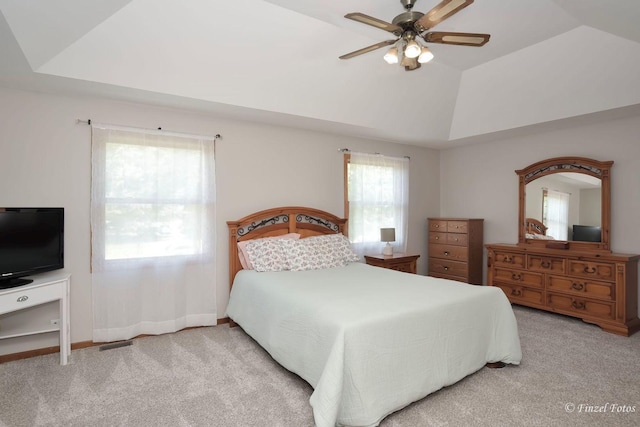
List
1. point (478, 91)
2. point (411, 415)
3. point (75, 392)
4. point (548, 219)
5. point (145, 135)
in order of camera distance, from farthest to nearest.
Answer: point (548, 219) < point (478, 91) < point (145, 135) < point (75, 392) < point (411, 415)

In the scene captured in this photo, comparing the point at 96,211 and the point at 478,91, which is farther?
the point at 478,91

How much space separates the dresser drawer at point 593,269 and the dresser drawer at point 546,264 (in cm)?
10

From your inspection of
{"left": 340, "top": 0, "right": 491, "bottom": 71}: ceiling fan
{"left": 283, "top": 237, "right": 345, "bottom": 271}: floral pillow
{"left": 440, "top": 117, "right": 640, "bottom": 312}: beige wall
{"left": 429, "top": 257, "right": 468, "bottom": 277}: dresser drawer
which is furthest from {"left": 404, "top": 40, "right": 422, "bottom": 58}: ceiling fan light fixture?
{"left": 429, "top": 257, "right": 468, "bottom": 277}: dresser drawer

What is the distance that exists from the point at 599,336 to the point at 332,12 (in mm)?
4104

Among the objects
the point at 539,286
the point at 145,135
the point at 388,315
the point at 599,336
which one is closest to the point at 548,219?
the point at 539,286

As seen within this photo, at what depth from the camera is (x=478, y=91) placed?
4234 mm

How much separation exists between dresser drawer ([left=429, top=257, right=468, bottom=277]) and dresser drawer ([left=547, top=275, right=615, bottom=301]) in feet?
3.65

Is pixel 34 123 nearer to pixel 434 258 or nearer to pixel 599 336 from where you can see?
pixel 434 258

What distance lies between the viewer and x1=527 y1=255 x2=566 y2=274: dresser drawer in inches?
160

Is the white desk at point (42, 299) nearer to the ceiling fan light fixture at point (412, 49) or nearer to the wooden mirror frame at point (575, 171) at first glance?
the ceiling fan light fixture at point (412, 49)

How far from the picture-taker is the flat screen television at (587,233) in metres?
4.09

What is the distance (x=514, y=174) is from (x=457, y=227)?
111 centimetres

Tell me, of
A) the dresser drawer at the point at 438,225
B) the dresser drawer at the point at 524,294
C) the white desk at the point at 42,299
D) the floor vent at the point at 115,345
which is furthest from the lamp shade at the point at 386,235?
the white desk at the point at 42,299

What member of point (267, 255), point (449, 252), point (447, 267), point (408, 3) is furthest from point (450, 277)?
point (408, 3)
